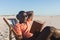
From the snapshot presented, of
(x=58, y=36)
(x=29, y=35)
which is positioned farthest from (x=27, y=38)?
(x=58, y=36)

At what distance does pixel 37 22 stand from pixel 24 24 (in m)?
0.46

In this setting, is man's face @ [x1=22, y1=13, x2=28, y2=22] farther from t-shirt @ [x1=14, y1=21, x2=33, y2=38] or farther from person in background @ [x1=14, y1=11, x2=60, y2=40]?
→ t-shirt @ [x1=14, y1=21, x2=33, y2=38]

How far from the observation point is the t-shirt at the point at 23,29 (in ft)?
25.8

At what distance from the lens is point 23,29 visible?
8.08 meters

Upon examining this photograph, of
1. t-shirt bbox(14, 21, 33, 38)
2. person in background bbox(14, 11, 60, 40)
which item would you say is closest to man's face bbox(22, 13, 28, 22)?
person in background bbox(14, 11, 60, 40)

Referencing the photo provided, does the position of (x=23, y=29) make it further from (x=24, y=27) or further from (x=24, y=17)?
(x=24, y=17)

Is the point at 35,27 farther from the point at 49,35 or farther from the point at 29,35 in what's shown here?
the point at 49,35

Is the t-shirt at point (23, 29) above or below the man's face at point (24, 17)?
below

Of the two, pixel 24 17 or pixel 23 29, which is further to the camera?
pixel 24 17

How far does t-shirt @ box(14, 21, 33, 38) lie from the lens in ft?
25.8

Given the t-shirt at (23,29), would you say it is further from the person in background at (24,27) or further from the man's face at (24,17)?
the man's face at (24,17)

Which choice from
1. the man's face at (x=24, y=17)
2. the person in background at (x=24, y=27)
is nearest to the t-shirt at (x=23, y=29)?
the person in background at (x=24, y=27)

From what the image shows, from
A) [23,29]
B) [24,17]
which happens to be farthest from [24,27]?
[24,17]

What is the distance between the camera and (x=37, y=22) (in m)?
7.94
